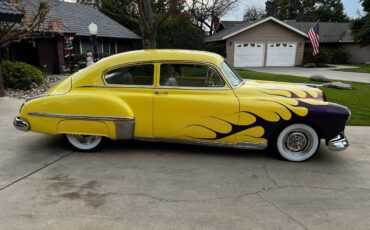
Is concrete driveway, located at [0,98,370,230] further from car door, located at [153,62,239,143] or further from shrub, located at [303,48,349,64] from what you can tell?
shrub, located at [303,48,349,64]

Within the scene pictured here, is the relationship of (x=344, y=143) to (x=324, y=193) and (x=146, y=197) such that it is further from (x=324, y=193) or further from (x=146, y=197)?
(x=146, y=197)

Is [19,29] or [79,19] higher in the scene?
[79,19]

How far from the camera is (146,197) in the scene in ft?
12.1

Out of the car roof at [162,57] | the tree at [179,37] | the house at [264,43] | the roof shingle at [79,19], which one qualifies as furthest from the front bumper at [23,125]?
the house at [264,43]

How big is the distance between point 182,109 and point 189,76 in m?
0.63

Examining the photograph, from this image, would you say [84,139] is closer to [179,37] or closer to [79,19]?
[79,19]

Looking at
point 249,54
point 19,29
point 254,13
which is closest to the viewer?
point 19,29

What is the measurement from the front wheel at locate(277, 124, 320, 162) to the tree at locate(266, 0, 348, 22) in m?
57.2

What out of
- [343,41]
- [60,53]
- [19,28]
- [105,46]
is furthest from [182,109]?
[343,41]

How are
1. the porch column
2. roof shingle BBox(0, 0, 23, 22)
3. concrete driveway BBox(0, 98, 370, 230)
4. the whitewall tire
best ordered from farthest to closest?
the porch column → roof shingle BBox(0, 0, 23, 22) → the whitewall tire → concrete driveway BBox(0, 98, 370, 230)

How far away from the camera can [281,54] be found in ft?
101

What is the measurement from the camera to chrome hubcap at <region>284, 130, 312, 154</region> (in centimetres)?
484

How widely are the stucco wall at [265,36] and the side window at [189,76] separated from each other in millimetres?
24968

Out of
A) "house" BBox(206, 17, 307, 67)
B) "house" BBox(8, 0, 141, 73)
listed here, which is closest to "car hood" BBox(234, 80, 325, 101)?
"house" BBox(8, 0, 141, 73)
